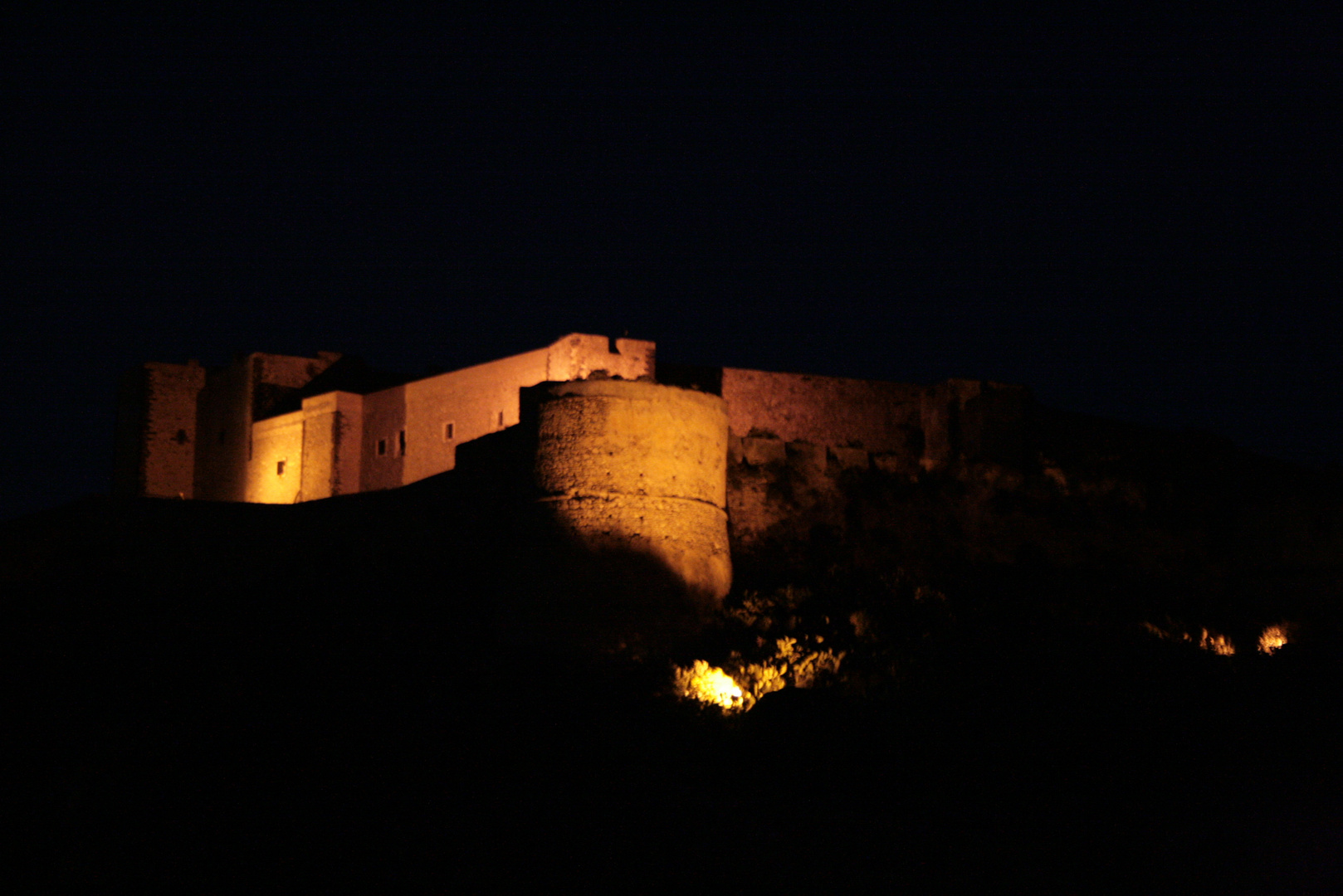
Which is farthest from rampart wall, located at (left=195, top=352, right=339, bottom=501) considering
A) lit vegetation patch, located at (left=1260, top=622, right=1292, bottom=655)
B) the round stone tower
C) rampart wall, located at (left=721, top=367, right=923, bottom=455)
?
lit vegetation patch, located at (left=1260, top=622, right=1292, bottom=655)

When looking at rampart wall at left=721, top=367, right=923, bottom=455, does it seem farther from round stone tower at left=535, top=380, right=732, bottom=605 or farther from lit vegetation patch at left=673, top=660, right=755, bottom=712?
lit vegetation patch at left=673, top=660, right=755, bottom=712

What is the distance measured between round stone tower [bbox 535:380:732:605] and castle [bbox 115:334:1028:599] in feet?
0.08

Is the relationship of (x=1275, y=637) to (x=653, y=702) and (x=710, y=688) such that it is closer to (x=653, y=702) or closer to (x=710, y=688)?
(x=710, y=688)

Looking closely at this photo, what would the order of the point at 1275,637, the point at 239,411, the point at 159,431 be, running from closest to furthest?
the point at 1275,637 < the point at 239,411 < the point at 159,431

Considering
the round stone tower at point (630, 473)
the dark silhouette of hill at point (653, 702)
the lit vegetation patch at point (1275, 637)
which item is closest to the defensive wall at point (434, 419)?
the dark silhouette of hill at point (653, 702)

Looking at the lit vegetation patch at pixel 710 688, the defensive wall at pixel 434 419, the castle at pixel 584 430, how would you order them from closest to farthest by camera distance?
the lit vegetation patch at pixel 710 688, the castle at pixel 584 430, the defensive wall at pixel 434 419

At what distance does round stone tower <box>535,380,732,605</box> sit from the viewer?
76.4ft

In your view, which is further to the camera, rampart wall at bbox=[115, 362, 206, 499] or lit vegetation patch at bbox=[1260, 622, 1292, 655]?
rampart wall at bbox=[115, 362, 206, 499]

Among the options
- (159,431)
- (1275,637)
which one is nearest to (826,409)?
(1275,637)

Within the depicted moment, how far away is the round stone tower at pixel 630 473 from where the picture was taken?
76.4 feet

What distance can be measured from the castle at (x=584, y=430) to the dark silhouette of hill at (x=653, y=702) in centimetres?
79

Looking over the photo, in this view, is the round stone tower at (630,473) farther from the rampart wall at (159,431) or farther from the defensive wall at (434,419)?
the rampart wall at (159,431)

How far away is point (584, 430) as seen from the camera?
23.5 meters

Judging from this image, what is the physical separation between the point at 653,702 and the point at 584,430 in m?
4.07
